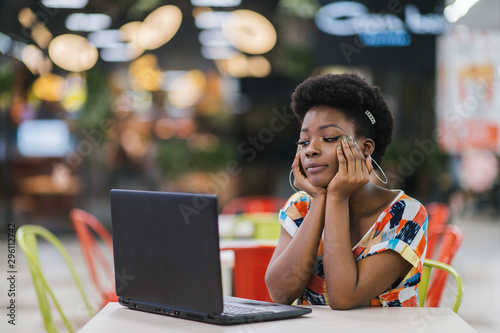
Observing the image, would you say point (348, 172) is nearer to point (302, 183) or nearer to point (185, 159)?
point (302, 183)

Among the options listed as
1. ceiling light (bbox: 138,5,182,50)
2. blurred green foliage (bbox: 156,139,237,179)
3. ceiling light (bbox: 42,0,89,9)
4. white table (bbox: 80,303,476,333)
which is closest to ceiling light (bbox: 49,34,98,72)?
ceiling light (bbox: 42,0,89,9)

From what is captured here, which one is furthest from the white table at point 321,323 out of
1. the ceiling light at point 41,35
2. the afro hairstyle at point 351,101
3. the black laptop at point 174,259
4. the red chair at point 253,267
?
the ceiling light at point 41,35

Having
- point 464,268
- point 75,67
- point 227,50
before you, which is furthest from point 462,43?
point 75,67

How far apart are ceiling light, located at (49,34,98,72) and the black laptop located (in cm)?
631

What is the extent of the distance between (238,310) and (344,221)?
383 mm

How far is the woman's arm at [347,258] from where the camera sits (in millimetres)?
1528

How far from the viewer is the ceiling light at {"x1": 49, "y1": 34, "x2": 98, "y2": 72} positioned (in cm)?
734

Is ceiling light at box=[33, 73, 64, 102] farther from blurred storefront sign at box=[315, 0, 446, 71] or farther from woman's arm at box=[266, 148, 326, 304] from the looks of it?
woman's arm at box=[266, 148, 326, 304]

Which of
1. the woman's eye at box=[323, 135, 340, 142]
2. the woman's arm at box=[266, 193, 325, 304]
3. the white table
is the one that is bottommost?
the white table

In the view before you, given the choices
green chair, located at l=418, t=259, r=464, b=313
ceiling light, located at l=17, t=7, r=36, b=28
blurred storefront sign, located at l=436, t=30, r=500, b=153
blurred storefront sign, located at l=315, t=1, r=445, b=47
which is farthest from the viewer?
blurred storefront sign, located at l=436, t=30, r=500, b=153

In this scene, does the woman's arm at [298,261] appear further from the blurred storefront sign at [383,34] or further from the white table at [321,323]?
the blurred storefront sign at [383,34]

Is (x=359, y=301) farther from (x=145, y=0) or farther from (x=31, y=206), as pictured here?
(x=31, y=206)

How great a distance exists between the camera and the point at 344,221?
160 cm

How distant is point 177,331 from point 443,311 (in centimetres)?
67
